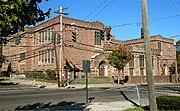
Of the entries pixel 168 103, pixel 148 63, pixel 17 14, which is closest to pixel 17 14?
pixel 17 14

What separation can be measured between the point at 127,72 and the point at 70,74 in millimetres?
14283

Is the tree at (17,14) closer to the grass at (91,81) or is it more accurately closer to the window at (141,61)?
the grass at (91,81)

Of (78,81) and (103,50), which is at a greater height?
(103,50)

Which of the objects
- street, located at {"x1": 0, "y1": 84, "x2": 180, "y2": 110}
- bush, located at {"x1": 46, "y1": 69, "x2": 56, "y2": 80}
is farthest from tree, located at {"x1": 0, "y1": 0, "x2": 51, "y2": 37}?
bush, located at {"x1": 46, "y1": 69, "x2": 56, "y2": 80}

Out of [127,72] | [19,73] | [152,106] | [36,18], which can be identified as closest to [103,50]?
[127,72]

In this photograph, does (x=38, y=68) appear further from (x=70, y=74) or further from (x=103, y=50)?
(x=103, y=50)

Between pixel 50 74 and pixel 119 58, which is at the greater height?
pixel 119 58

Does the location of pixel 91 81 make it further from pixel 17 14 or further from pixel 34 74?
pixel 17 14

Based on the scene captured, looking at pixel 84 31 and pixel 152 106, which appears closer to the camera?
pixel 152 106

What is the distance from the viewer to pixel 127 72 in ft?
176

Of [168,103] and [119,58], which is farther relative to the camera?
[119,58]

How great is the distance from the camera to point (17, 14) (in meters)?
5.97

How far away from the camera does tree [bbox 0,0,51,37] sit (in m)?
5.55

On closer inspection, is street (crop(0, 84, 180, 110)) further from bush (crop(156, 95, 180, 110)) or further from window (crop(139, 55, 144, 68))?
window (crop(139, 55, 144, 68))
